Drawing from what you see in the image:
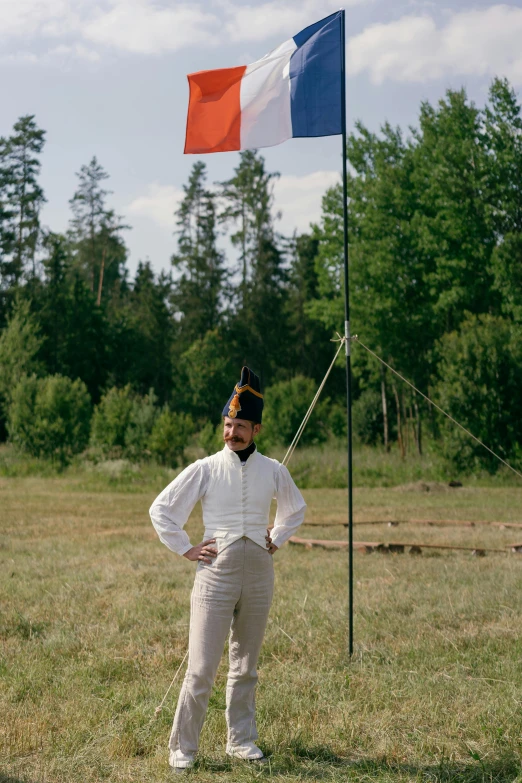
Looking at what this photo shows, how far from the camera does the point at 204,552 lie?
455 centimetres

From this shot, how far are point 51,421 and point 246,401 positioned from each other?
28241 millimetres

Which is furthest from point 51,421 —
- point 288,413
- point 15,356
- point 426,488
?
point 426,488

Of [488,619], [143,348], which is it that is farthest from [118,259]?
[488,619]

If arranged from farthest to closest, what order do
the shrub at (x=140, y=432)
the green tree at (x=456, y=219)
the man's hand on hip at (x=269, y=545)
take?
the green tree at (x=456, y=219), the shrub at (x=140, y=432), the man's hand on hip at (x=269, y=545)

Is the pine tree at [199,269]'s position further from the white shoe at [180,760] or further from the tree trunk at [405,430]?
the white shoe at [180,760]

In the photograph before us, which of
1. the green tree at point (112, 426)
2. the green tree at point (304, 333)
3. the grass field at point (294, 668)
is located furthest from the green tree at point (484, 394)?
the green tree at point (304, 333)

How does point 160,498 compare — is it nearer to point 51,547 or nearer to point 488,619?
point 488,619

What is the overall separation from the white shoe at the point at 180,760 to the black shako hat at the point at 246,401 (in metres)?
1.81

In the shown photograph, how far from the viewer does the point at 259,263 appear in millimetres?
53562

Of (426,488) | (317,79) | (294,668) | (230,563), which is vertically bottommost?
(426,488)

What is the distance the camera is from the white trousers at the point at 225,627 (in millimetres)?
4492

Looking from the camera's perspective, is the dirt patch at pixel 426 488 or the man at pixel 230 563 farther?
the dirt patch at pixel 426 488

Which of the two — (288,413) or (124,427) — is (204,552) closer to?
(124,427)

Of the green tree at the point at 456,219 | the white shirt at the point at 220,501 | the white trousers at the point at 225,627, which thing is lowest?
the white trousers at the point at 225,627
